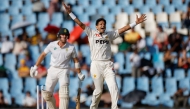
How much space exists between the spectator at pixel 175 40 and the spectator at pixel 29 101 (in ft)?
17.3

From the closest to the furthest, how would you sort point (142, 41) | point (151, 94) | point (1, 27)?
point (151, 94)
point (142, 41)
point (1, 27)

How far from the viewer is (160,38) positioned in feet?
65.7

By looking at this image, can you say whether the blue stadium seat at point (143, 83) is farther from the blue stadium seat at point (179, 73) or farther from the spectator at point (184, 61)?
the spectator at point (184, 61)

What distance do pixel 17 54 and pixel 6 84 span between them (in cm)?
136

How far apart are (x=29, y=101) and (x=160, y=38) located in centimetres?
530

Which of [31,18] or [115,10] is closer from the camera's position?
[31,18]

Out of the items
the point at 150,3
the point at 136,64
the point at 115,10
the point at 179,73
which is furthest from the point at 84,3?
the point at 179,73

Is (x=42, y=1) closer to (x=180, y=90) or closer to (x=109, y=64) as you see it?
(x=180, y=90)

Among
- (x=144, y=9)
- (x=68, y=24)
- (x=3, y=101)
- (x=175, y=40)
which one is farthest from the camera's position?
(x=144, y=9)

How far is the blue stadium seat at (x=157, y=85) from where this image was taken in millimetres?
18547

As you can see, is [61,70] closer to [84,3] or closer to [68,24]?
[68,24]

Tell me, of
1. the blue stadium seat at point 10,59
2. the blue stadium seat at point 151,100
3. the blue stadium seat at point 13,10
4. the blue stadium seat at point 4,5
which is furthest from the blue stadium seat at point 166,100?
the blue stadium seat at point 4,5

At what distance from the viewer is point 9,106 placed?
18359 mm

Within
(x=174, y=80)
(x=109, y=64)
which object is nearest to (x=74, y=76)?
(x=174, y=80)
